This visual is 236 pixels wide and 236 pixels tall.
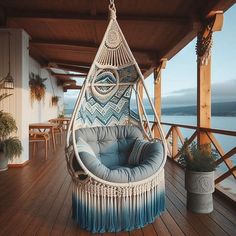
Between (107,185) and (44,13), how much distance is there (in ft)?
11.2

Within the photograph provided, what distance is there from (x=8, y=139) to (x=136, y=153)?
2743 mm

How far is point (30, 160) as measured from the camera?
5434 millimetres

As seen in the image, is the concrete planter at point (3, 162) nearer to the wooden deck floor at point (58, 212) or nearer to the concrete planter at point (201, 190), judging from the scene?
the wooden deck floor at point (58, 212)

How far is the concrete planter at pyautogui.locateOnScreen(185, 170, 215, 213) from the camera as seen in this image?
2.68 meters

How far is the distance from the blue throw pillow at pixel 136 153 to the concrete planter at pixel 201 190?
656 millimetres

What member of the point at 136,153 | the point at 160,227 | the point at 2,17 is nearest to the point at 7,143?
the point at 2,17

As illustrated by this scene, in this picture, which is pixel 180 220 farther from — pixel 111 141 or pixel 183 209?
pixel 111 141

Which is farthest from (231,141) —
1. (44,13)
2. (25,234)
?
(44,13)

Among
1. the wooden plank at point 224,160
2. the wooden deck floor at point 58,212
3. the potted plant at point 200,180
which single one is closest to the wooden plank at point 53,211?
the wooden deck floor at point 58,212

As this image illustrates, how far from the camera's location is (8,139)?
4.56 meters

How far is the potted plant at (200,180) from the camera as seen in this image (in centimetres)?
269

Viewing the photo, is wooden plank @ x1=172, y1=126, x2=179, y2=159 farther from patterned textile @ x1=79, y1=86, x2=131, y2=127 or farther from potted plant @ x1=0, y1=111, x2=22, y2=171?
potted plant @ x1=0, y1=111, x2=22, y2=171

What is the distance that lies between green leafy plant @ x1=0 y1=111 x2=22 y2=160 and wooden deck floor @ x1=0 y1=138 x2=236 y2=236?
1.54ft

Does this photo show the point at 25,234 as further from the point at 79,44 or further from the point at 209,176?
the point at 79,44
